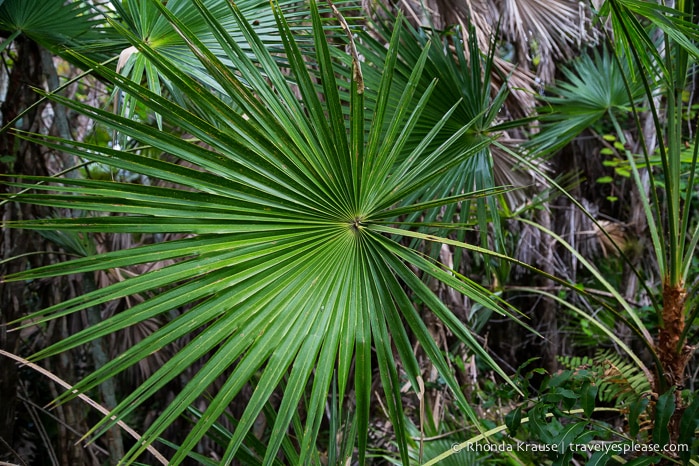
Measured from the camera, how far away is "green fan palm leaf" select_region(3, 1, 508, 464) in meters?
0.82

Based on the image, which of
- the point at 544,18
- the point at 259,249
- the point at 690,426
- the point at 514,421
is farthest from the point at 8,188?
the point at 544,18

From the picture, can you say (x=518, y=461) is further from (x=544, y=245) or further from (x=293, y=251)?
(x=544, y=245)

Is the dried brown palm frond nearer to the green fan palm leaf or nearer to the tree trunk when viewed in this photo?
the green fan palm leaf

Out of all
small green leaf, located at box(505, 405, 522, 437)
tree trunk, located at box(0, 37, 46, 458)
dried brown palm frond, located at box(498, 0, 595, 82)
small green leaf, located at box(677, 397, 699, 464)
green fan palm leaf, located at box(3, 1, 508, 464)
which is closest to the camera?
green fan palm leaf, located at box(3, 1, 508, 464)

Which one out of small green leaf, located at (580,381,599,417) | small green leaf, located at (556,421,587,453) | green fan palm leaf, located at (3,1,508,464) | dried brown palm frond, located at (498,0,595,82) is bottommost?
small green leaf, located at (556,421,587,453)

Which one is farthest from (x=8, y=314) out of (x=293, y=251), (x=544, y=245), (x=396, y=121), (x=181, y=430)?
(x=544, y=245)

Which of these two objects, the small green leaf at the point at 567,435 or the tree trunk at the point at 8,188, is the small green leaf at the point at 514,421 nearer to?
the small green leaf at the point at 567,435

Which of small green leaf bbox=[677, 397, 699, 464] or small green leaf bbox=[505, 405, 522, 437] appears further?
small green leaf bbox=[505, 405, 522, 437]

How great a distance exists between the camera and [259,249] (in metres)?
0.91

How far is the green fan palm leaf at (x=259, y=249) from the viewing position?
819 mm

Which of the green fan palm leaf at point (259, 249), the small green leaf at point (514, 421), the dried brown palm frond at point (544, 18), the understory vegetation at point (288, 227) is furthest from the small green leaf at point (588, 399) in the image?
the dried brown palm frond at point (544, 18)

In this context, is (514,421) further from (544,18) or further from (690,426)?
(544,18)

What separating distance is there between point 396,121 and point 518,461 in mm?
1124

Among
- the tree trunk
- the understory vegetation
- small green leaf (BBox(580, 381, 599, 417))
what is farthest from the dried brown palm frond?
the tree trunk
